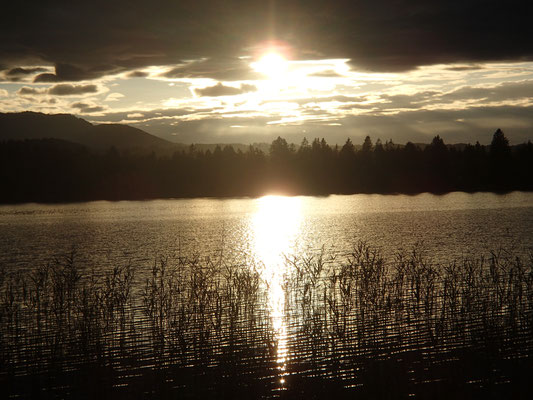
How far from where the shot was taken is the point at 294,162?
190 meters

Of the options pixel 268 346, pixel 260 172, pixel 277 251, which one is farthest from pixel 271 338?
pixel 260 172

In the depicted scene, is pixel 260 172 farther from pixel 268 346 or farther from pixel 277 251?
pixel 268 346

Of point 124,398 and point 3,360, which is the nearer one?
point 124,398

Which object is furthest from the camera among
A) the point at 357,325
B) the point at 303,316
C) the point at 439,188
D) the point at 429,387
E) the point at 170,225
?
the point at 439,188

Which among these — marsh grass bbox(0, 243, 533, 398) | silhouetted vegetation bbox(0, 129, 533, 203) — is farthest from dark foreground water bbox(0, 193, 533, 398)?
silhouetted vegetation bbox(0, 129, 533, 203)

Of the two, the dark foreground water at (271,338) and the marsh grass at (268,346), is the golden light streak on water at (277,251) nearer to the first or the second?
the dark foreground water at (271,338)

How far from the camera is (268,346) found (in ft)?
68.9

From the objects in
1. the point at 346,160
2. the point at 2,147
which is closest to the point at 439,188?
the point at 346,160

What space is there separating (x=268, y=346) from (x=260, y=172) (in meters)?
165

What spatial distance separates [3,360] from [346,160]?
167 m

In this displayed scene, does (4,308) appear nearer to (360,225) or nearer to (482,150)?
(360,225)

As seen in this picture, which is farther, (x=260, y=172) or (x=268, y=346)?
(x=260, y=172)

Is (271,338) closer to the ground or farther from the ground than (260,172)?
closer to the ground

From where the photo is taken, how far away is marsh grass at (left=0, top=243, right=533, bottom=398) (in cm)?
1702
